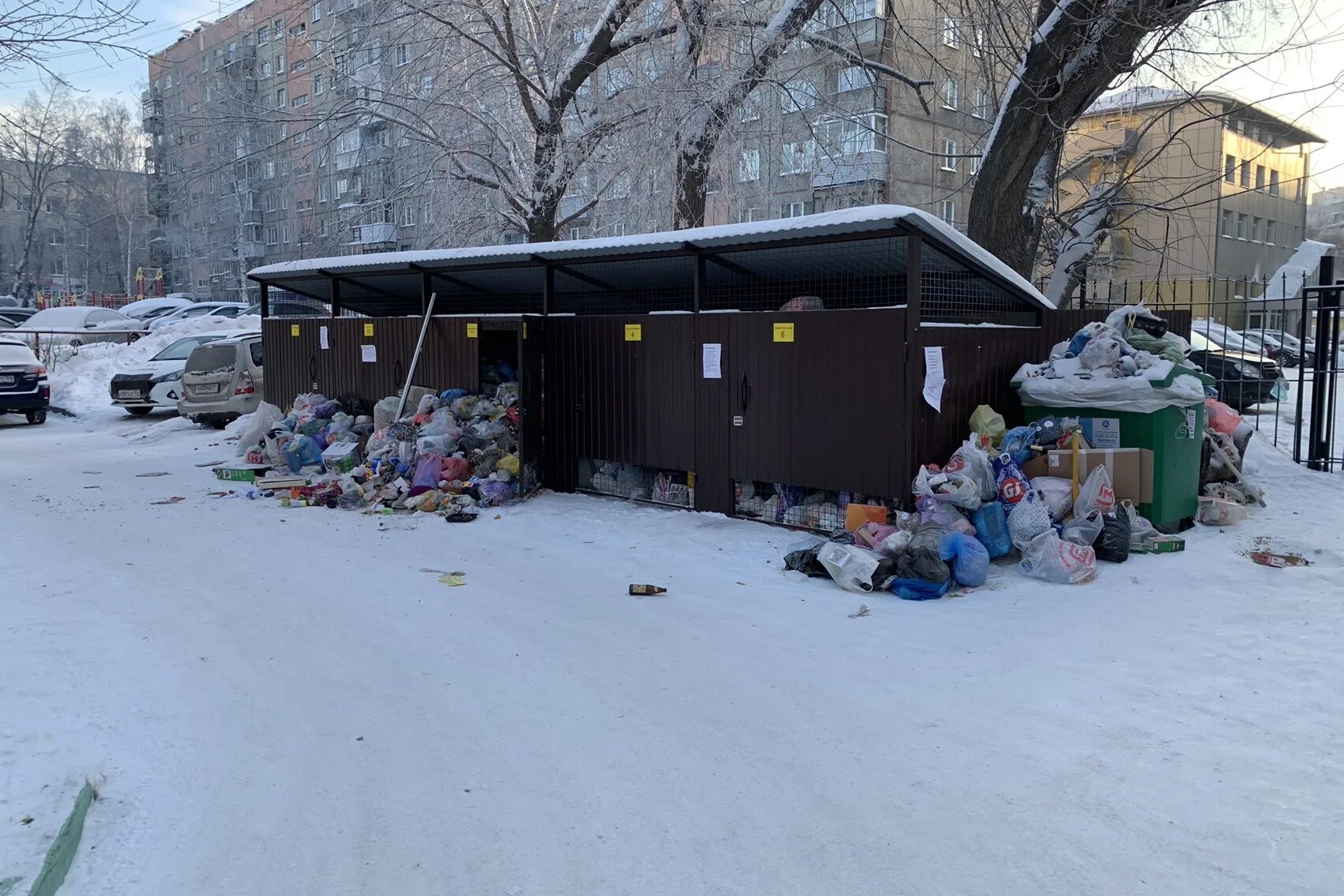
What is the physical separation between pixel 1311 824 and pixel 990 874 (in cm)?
123

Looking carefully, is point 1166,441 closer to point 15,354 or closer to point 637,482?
point 637,482

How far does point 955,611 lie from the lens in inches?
235

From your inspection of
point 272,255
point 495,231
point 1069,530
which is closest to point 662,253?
point 1069,530

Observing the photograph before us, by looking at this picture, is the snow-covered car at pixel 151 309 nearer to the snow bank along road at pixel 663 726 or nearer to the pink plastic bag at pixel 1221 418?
the snow bank along road at pixel 663 726

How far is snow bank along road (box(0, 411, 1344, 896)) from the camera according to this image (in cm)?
316

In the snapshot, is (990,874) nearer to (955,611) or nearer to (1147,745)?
(1147,745)

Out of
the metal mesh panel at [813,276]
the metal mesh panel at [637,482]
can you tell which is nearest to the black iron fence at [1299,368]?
the metal mesh panel at [813,276]

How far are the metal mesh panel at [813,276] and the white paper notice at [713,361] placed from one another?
1.49 ft

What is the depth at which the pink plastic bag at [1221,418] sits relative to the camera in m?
9.10

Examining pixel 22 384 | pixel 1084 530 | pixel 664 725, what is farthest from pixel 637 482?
pixel 22 384

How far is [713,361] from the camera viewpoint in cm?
859

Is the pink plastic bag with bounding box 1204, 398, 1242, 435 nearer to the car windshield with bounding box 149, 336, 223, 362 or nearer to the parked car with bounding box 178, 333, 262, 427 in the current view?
the parked car with bounding box 178, 333, 262, 427

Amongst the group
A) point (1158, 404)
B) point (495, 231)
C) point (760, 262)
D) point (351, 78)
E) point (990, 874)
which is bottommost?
point (990, 874)

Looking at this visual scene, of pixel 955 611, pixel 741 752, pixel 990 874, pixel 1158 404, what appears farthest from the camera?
pixel 1158 404
